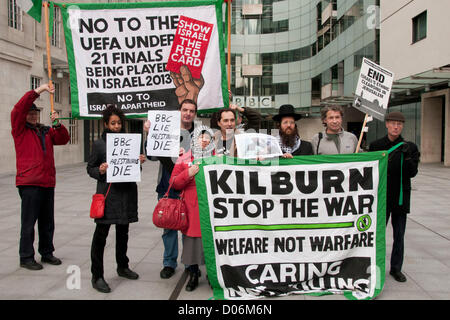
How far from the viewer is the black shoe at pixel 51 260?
183 inches

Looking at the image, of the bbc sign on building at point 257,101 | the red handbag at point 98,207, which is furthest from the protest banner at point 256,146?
the bbc sign on building at point 257,101

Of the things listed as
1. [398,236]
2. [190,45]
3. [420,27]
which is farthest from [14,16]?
[420,27]

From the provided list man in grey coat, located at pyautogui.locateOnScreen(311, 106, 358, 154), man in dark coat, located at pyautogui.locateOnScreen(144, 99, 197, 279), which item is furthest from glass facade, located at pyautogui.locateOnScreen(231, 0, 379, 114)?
man in dark coat, located at pyautogui.locateOnScreen(144, 99, 197, 279)

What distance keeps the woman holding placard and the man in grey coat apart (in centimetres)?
130

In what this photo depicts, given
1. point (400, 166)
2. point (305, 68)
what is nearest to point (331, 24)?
point (305, 68)

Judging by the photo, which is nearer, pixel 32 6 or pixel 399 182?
pixel 399 182

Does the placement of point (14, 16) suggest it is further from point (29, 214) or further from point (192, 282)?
point (192, 282)

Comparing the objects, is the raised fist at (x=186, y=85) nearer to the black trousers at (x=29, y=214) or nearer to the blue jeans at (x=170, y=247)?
the blue jeans at (x=170, y=247)

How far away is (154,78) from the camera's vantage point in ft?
14.6

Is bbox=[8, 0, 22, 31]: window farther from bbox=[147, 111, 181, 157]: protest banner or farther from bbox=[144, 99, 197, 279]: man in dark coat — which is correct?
bbox=[147, 111, 181, 157]: protest banner

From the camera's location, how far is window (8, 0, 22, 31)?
Result: 15562 millimetres

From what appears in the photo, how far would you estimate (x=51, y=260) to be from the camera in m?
4.66

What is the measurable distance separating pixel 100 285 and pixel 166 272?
77cm

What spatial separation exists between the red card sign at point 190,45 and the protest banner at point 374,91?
6.22 feet
